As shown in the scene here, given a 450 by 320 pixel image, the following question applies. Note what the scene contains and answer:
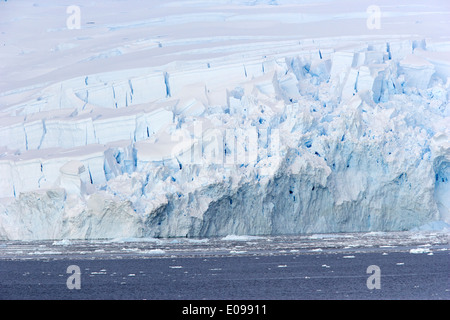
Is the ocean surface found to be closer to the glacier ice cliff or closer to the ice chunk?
the glacier ice cliff

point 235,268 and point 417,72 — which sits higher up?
point 417,72

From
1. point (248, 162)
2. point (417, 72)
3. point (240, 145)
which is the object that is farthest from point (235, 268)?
point (417, 72)

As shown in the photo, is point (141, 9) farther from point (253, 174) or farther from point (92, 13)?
point (253, 174)

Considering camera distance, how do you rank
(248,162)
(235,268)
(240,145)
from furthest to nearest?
(240,145), (248,162), (235,268)

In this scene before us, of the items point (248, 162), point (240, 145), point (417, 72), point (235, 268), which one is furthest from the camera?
point (417, 72)

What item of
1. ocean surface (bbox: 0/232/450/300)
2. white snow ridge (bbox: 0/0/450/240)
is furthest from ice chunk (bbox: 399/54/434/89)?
ocean surface (bbox: 0/232/450/300)

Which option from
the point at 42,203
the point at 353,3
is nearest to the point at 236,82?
the point at 42,203

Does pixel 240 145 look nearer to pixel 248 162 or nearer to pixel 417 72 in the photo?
pixel 248 162

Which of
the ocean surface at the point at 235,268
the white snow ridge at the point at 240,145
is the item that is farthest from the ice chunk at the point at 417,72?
the ocean surface at the point at 235,268
